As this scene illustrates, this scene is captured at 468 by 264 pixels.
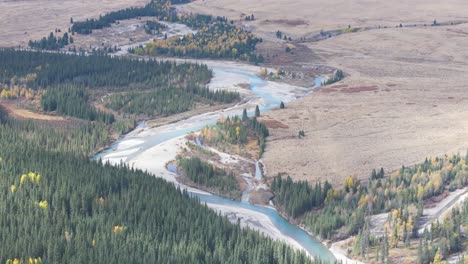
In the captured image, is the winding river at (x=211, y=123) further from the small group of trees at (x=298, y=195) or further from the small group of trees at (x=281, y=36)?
the small group of trees at (x=281, y=36)

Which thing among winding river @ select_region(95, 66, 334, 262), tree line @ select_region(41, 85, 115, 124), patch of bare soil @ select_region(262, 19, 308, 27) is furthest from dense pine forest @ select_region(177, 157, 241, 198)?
patch of bare soil @ select_region(262, 19, 308, 27)

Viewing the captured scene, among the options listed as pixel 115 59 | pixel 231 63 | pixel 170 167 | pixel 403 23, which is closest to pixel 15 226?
pixel 170 167

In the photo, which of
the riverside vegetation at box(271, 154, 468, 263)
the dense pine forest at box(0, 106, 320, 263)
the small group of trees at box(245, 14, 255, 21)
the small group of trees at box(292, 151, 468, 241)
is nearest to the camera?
the dense pine forest at box(0, 106, 320, 263)

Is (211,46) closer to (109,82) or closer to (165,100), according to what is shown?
(109,82)

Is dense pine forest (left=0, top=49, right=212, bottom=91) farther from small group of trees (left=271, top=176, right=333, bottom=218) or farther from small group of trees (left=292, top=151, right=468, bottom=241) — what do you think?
small group of trees (left=292, top=151, right=468, bottom=241)

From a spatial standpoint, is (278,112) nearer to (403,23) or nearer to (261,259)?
(261,259)

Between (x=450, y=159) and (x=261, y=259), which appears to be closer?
(x=261, y=259)
